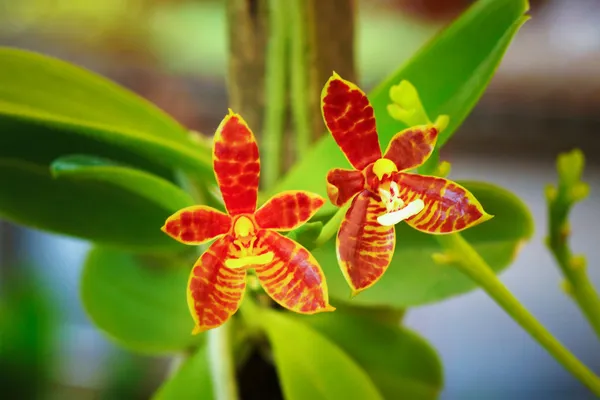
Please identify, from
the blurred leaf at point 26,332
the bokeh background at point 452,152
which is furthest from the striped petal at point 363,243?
the blurred leaf at point 26,332

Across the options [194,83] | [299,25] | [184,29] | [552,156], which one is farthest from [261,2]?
[552,156]

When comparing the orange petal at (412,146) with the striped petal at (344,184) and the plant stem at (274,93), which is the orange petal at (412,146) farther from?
the plant stem at (274,93)

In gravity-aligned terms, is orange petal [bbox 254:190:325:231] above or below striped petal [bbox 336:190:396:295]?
above

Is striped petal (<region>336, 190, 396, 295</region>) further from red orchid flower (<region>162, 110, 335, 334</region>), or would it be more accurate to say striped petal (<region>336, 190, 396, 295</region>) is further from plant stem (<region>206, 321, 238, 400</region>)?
plant stem (<region>206, 321, 238, 400</region>)

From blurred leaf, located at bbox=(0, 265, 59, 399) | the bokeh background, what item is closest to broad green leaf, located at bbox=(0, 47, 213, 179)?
the bokeh background

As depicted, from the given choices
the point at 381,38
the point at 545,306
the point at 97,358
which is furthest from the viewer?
the point at 97,358

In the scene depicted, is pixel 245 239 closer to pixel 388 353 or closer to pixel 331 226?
pixel 331 226

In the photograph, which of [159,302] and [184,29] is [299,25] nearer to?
[159,302]
